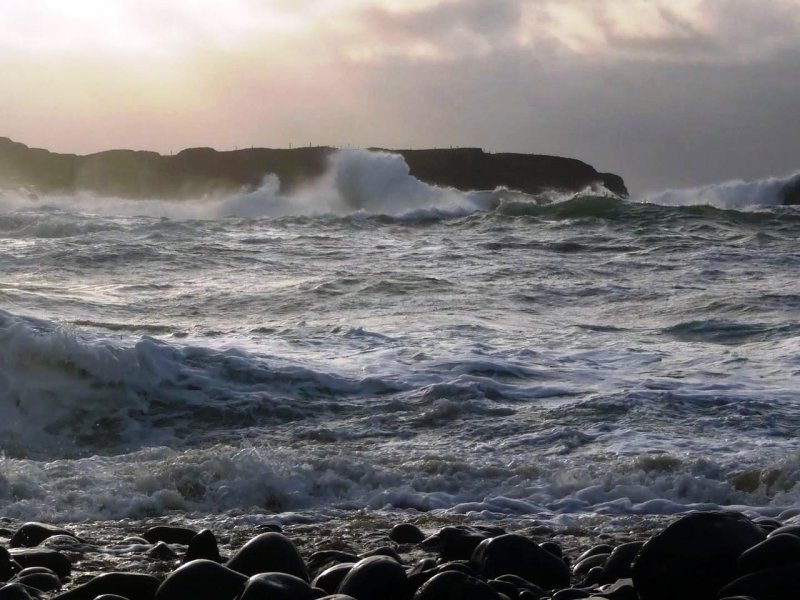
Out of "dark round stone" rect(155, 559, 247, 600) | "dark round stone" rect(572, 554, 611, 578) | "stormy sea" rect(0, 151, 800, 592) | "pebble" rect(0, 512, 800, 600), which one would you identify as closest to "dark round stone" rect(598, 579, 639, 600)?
"pebble" rect(0, 512, 800, 600)

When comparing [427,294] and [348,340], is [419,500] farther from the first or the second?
[427,294]

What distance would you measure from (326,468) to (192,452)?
0.88 meters

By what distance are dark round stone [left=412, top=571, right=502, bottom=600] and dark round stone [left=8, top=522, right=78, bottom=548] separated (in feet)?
6.49

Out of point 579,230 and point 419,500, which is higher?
point 579,230

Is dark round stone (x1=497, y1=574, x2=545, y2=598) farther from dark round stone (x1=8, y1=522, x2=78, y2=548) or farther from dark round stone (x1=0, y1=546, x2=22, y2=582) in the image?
dark round stone (x1=8, y1=522, x2=78, y2=548)

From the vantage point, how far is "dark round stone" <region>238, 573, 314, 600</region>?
3287 mm

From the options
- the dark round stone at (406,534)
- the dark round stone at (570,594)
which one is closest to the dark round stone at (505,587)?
the dark round stone at (570,594)

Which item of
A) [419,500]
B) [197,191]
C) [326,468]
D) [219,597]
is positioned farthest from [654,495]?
[197,191]

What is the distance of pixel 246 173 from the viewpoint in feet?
184

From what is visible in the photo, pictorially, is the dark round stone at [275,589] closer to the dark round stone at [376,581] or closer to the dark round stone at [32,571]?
the dark round stone at [376,581]

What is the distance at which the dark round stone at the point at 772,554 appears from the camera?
335 cm

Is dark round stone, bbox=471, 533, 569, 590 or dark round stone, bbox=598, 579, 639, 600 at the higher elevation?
dark round stone, bbox=598, 579, 639, 600

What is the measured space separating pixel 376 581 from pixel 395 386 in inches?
200

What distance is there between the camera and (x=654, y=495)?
5.83 meters
